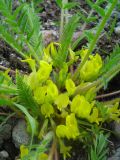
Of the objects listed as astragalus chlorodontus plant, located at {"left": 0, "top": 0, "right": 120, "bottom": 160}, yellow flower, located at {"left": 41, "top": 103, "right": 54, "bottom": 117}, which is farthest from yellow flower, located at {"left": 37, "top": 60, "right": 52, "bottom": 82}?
yellow flower, located at {"left": 41, "top": 103, "right": 54, "bottom": 117}

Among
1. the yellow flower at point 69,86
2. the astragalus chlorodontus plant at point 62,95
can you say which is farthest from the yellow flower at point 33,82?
the yellow flower at point 69,86

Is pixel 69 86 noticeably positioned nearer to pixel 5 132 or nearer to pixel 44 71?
pixel 44 71

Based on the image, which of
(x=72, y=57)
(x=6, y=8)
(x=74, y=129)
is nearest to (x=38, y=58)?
(x=72, y=57)

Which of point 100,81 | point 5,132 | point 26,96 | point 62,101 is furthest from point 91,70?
point 5,132

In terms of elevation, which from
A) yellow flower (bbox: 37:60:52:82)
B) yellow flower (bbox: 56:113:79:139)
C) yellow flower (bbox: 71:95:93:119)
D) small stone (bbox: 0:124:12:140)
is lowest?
small stone (bbox: 0:124:12:140)

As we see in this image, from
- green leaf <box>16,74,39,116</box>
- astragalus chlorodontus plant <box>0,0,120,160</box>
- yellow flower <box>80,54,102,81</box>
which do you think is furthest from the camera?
yellow flower <box>80,54,102,81</box>

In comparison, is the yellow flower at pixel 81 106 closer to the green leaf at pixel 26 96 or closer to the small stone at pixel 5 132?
the green leaf at pixel 26 96

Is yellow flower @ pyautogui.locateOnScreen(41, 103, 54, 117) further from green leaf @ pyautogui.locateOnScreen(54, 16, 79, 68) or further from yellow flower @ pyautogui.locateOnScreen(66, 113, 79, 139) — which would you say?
green leaf @ pyautogui.locateOnScreen(54, 16, 79, 68)
